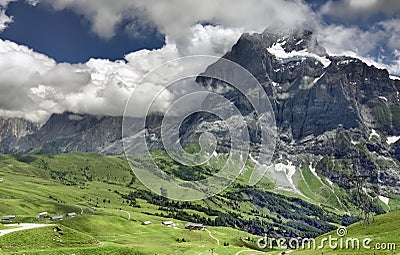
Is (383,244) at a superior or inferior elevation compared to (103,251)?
superior

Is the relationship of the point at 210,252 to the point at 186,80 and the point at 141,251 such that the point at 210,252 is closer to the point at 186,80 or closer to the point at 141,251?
the point at 141,251

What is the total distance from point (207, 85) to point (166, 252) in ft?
369

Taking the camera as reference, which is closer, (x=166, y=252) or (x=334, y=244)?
(x=334, y=244)

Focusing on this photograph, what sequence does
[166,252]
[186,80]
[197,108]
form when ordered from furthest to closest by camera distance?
1. [166,252]
2. [197,108]
3. [186,80]

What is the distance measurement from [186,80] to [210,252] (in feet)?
410

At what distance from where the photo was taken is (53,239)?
12525cm

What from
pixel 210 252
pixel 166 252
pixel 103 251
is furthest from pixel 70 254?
pixel 210 252

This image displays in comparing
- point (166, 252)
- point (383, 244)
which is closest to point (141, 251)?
point (166, 252)

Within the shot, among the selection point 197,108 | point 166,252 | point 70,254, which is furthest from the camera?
point 166,252

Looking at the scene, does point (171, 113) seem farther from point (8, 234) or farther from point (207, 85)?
point (8, 234)

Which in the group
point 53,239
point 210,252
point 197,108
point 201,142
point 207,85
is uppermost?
point 207,85

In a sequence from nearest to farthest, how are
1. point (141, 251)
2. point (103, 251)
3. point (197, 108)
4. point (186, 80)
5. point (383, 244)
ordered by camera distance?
point (186, 80) < point (197, 108) < point (383, 244) < point (103, 251) < point (141, 251)

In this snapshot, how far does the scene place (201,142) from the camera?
57562mm

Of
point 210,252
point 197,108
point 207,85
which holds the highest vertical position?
point 207,85
